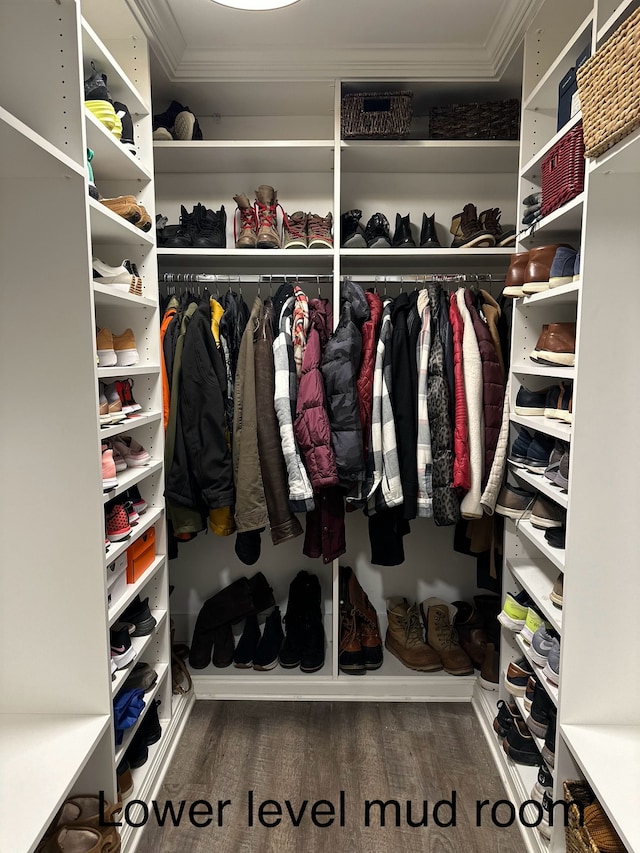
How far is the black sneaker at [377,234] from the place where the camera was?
2.21m

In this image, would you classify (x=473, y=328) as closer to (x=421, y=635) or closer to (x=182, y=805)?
(x=421, y=635)

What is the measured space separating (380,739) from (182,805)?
73 centimetres

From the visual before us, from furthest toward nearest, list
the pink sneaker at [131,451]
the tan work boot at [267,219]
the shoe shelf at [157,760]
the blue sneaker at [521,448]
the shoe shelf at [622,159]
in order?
the tan work boot at [267,219], the blue sneaker at [521,448], the pink sneaker at [131,451], the shoe shelf at [157,760], the shoe shelf at [622,159]

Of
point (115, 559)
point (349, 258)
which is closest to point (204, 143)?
point (349, 258)

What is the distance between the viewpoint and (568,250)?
1584mm

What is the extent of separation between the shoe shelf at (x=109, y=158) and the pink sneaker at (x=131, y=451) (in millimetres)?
850

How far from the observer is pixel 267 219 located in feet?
7.27

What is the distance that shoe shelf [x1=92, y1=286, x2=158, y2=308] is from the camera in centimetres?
148

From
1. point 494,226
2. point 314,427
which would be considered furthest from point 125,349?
point 494,226

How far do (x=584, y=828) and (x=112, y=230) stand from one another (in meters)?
2.01

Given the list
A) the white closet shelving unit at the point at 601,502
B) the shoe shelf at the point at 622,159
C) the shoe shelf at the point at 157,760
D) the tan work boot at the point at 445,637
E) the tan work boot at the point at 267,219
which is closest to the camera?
the shoe shelf at the point at 622,159

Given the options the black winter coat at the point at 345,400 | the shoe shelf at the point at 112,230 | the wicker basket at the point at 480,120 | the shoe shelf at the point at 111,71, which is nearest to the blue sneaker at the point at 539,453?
the black winter coat at the point at 345,400

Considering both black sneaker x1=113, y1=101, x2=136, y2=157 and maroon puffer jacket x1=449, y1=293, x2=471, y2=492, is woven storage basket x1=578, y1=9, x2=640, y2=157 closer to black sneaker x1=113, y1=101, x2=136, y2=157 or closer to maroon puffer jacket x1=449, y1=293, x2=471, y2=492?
maroon puffer jacket x1=449, y1=293, x2=471, y2=492

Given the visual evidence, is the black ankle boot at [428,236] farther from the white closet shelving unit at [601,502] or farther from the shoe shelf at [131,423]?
the shoe shelf at [131,423]
